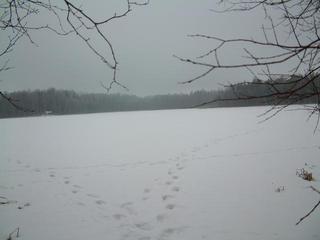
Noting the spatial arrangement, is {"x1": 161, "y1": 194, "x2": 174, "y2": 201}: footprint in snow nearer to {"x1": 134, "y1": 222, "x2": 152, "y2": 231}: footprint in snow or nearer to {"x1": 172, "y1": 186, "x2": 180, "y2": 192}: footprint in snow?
{"x1": 172, "y1": 186, "x2": 180, "y2": 192}: footprint in snow

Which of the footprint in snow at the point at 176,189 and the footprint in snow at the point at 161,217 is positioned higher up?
the footprint in snow at the point at 176,189

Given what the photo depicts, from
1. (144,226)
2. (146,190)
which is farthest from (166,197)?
(144,226)

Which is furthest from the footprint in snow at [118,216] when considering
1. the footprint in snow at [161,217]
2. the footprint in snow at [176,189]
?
the footprint in snow at [176,189]

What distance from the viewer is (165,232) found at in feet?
12.2

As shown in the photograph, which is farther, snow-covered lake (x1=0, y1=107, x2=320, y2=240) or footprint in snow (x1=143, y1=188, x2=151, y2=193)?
footprint in snow (x1=143, y1=188, x2=151, y2=193)

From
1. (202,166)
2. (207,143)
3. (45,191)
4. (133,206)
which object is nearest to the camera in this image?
(133,206)

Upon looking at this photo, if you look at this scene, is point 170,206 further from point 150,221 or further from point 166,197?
point 150,221

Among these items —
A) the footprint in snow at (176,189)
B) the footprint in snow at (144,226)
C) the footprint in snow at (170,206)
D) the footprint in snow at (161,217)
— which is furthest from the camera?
the footprint in snow at (176,189)

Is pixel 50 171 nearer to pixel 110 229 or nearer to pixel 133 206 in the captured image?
pixel 133 206

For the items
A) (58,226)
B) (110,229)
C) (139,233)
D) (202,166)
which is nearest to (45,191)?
(58,226)

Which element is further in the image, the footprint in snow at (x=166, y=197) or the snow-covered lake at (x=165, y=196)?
the footprint in snow at (x=166, y=197)

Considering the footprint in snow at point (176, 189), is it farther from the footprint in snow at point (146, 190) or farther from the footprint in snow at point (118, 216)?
the footprint in snow at point (118, 216)

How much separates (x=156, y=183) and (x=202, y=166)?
74.1 inches

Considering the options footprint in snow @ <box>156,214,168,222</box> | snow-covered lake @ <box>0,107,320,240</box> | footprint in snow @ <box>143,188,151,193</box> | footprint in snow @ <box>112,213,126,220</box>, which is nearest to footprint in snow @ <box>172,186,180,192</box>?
snow-covered lake @ <box>0,107,320,240</box>
